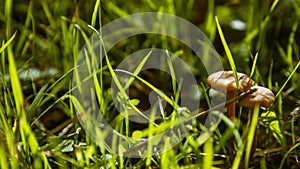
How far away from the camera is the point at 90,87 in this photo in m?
1.03

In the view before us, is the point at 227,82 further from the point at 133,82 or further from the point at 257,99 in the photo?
the point at 133,82

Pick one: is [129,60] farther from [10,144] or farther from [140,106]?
[10,144]

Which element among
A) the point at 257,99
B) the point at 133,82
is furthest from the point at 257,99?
the point at 133,82

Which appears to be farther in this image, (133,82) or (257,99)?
(133,82)

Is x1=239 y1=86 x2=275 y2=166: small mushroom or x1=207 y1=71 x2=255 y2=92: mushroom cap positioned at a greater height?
x1=207 y1=71 x2=255 y2=92: mushroom cap

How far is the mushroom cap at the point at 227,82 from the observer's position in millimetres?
869

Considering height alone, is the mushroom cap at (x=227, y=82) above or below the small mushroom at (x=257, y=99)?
above

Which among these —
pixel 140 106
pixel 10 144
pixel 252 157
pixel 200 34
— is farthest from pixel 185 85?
pixel 10 144

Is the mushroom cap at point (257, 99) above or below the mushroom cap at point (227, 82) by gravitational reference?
below

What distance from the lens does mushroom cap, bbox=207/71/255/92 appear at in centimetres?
87

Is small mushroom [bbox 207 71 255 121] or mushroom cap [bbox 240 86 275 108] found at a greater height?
small mushroom [bbox 207 71 255 121]

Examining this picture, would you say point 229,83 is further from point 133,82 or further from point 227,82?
point 133,82

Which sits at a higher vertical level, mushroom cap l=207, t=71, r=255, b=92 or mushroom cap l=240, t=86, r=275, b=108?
mushroom cap l=207, t=71, r=255, b=92

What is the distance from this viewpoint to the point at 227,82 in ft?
2.86
